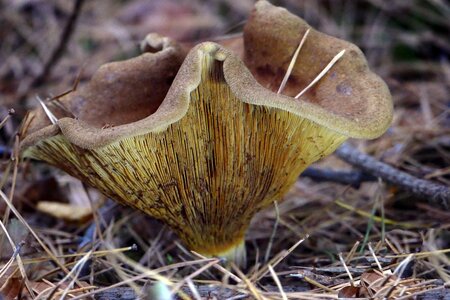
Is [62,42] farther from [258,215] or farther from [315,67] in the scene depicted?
[315,67]

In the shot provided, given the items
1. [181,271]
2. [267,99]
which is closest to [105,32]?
[181,271]

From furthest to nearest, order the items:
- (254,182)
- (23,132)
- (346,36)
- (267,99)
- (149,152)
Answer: (346,36)
(23,132)
(254,182)
(149,152)
(267,99)

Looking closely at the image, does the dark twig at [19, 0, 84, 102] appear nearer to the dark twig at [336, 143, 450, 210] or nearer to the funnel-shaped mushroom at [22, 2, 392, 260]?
the funnel-shaped mushroom at [22, 2, 392, 260]

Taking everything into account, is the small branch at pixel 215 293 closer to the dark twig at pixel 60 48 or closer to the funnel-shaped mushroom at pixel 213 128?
the funnel-shaped mushroom at pixel 213 128

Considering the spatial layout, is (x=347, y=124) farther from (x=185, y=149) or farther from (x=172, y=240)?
(x=172, y=240)

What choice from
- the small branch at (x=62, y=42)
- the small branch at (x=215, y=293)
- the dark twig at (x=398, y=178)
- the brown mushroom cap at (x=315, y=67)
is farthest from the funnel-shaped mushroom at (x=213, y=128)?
the small branch at (x=62, y=42)

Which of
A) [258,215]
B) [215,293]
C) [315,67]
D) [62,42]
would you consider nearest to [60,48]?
[62,42]
